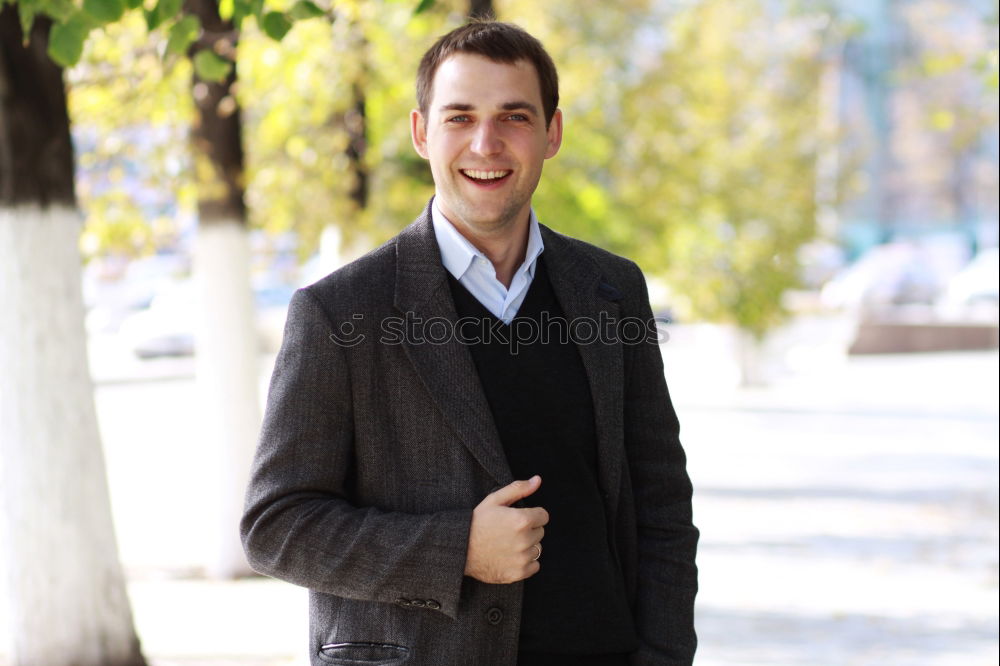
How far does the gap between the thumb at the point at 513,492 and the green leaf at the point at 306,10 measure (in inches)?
105

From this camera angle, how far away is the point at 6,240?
5961 mm

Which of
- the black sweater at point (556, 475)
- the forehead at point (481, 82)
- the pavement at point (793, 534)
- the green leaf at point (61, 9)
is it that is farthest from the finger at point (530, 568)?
the pavement at point (793, 534)

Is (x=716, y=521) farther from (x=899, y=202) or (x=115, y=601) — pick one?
(x=899, y=202)

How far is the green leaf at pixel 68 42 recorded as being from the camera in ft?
14.0

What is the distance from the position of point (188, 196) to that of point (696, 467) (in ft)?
22.4

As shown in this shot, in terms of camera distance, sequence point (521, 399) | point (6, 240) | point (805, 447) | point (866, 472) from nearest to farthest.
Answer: point (521, 399) → point (6, 240) → point (866, 472) → point (805, 447)

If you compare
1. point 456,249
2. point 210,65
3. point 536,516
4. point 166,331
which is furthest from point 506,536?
point 166,331

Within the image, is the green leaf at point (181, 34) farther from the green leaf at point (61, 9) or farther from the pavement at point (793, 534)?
the pavement at point (793, 534)

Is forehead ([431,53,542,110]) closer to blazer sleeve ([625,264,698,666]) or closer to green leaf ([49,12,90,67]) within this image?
blazer sleeve ([625,264,698,666])

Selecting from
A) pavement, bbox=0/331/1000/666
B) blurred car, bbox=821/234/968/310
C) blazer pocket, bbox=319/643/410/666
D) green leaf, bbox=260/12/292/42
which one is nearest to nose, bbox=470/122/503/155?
blazer pocket, bbox=319/643/410/666

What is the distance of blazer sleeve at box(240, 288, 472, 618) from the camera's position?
2.29 m

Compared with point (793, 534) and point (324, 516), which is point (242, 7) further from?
point (793, 534)

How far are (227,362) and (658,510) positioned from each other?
278 inches

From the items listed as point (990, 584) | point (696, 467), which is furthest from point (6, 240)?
point (696, 467)
